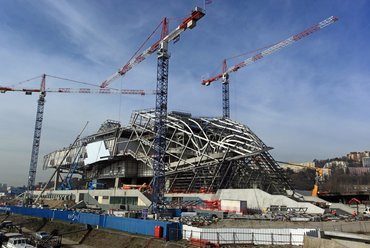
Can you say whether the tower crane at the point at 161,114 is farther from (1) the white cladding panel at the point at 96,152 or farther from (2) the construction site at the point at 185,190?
(1) the white cladding panel at the point at 96,152

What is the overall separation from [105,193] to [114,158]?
1709 centimetres

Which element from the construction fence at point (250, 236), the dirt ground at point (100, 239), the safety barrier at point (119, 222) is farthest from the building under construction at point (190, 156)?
the construction fence at point (250, 236)

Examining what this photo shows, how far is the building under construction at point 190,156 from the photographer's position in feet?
267

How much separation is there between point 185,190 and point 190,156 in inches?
378

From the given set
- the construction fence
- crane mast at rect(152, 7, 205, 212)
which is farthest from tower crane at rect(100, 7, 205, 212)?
the construction fence

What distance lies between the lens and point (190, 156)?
9281 cm

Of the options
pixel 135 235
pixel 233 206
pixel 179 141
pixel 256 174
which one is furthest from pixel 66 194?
pixel 135 235

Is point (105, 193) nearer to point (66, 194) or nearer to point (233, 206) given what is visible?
point (66, 194)

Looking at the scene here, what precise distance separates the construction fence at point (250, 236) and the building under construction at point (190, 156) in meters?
37.5

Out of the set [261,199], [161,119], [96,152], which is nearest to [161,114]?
[161,119]

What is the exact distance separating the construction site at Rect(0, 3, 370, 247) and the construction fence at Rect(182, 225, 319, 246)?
10cm

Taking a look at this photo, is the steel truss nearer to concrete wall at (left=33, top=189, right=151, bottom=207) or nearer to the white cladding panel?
concrete wall at (left=33, top=189, right=151, bottom=207)

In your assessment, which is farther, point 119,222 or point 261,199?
point 261,199

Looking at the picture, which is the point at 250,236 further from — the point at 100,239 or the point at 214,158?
the point at 214,158
